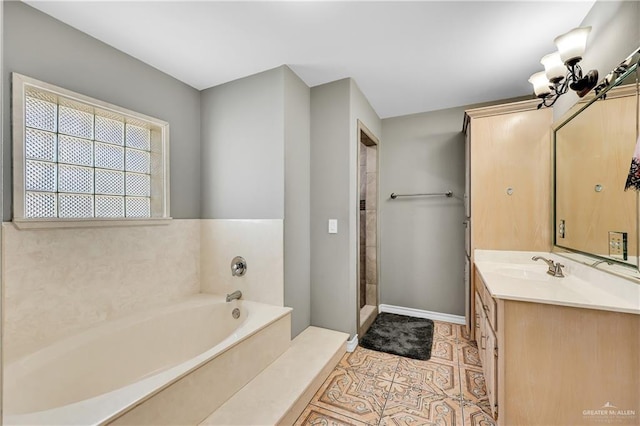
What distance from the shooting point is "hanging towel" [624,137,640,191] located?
1.42 m

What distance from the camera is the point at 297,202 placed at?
253 cm

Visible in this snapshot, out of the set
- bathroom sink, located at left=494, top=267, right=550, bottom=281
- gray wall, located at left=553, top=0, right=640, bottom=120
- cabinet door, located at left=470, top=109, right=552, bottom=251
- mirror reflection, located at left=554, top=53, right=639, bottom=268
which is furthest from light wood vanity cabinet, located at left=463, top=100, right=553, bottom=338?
gray wall, located at left=553, top=0, right=640, bottom=120

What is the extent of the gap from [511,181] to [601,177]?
0.73 m

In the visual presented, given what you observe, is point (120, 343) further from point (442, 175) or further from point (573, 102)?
point (573, 102)

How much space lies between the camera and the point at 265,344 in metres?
2.10

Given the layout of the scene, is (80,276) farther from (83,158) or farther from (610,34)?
(610,34)

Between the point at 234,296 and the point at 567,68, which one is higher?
the point at 567,68

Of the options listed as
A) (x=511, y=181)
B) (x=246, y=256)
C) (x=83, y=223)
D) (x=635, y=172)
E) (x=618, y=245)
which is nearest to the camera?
(x=635, y=172)

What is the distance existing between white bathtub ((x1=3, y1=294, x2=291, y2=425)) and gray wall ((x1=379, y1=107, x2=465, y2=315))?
160 centimetres

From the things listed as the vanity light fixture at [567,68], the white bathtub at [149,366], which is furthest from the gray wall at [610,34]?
the white bathtub at [149,366]

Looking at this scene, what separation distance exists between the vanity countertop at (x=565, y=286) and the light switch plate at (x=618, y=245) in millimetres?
111

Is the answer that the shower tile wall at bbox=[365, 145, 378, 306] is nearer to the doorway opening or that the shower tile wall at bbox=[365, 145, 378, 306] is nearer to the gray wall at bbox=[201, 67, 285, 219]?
the doorway opening

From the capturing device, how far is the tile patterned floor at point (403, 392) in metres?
1.82

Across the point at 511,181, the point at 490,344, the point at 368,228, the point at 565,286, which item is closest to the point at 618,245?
the point at 565,286
